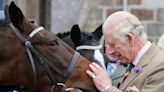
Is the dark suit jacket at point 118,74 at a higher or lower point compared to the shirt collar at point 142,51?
lower

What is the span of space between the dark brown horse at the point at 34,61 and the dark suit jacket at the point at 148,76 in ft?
1.34

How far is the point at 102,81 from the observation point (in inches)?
158

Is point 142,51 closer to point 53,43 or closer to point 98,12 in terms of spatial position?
point 53,43

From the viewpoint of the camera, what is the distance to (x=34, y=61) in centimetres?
433

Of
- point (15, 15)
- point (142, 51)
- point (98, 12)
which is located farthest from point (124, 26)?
point (98, 12)

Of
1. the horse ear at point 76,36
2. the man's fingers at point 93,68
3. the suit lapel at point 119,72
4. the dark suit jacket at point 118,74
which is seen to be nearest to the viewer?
the man's fingers at point 93,68

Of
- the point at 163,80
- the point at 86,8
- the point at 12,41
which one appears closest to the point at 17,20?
the point at 12,41

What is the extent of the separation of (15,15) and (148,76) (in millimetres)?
1023

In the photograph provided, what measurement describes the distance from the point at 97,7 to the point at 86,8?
147mm

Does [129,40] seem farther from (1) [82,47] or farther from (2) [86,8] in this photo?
(2) [86,8]

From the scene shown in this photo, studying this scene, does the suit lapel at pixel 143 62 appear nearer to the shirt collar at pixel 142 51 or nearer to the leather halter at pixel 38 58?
the shirt collar at pixel 142 51

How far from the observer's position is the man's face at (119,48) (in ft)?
12.8

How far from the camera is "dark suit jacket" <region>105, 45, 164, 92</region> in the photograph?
377 cm

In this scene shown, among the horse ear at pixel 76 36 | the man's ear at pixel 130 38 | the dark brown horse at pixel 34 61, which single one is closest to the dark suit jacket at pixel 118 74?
the horse ear at pixel 76 36
